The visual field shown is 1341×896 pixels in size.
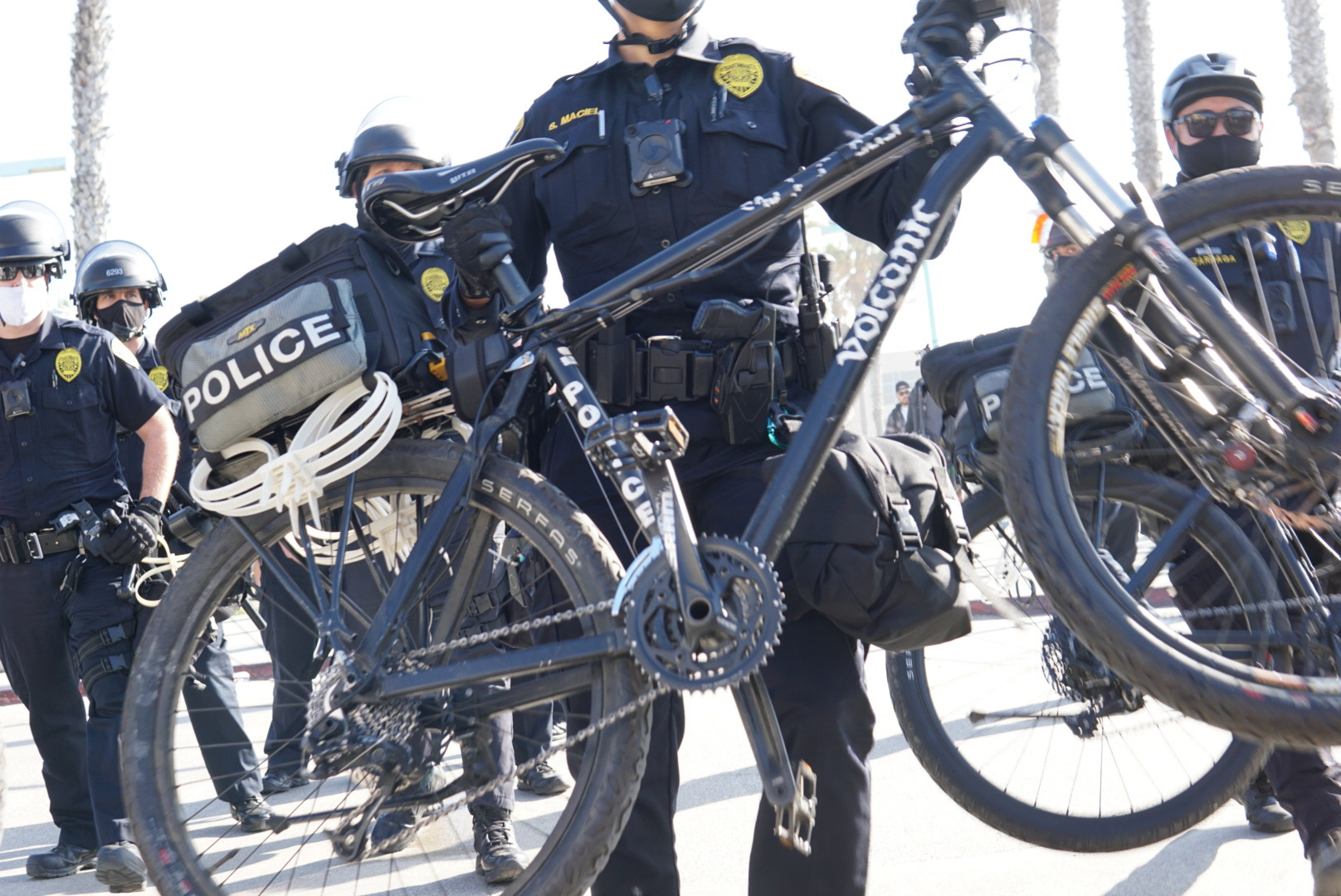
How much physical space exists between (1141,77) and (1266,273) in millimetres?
13002

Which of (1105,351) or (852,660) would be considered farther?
(852,660)

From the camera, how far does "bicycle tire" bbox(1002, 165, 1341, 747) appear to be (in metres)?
1.82

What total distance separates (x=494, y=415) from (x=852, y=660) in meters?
0.86

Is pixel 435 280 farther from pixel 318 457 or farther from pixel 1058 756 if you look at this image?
pixel 1058 756

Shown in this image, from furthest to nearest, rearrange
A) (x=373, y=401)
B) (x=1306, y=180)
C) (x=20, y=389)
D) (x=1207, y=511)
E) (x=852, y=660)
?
(x=20, y=389)
(x=1207, y=511)
(x=852, y=660)
(x=373, y=401)
(x=1306, y=180)

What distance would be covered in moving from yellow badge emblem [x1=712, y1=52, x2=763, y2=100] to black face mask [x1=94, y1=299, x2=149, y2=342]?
398 cm

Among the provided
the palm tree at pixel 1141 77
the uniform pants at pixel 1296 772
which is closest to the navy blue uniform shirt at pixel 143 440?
the uniform pants at pixel 1296 772

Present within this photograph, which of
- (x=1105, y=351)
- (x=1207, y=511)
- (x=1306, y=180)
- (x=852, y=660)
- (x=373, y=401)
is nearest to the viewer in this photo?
(x=1306, y=180)

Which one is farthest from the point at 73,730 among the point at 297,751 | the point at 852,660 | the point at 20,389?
the point at 852,660

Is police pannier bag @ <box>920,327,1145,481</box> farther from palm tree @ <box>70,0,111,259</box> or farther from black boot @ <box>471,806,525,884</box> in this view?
palm tree @ <box>70,0,111,259</box>

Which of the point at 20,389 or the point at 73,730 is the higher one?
the point at 20,389

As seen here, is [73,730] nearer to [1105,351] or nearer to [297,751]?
[297,751]

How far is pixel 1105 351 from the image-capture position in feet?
7.02

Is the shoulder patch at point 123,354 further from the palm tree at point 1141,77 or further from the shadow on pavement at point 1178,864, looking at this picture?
the palm tree at point 1141,77
